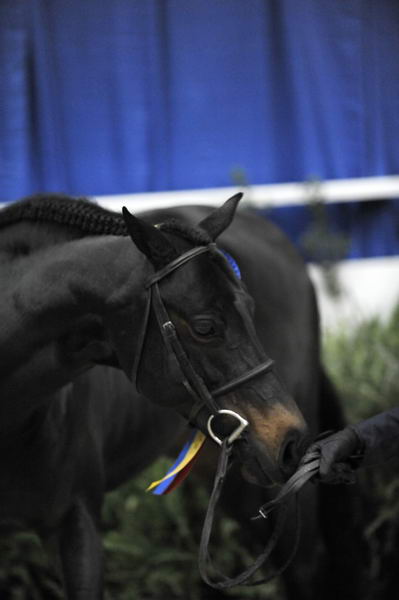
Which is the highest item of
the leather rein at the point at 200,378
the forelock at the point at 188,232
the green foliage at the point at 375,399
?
the forelock at the point at 188,232

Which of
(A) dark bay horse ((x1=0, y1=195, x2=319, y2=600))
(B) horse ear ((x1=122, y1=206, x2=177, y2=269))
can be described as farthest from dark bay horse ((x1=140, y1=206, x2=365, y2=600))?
(B) horse ear ((x1=122, y1=206, x2=177, y2=269))

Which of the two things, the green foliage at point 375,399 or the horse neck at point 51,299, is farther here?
the green foliage at point 375,399

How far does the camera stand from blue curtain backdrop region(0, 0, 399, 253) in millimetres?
4566

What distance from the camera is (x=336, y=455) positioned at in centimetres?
212

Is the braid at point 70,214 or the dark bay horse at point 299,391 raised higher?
the braid at point 70,214

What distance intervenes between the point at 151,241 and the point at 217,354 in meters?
0.31

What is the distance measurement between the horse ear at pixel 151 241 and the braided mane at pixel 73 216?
9cm

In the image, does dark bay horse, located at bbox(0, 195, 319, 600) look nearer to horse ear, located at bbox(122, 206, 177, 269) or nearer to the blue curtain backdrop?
horse ear, located at bbox(122, 206, 177, 269)

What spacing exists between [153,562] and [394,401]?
1.34 meters

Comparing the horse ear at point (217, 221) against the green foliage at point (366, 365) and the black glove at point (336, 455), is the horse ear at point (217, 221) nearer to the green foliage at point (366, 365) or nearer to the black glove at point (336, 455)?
the black glove at point (336, 455)

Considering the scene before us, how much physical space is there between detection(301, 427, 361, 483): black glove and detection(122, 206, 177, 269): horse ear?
58 cm

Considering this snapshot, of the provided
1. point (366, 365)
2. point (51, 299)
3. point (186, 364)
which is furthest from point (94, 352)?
point (366, 365)

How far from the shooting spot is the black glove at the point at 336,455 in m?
2.07

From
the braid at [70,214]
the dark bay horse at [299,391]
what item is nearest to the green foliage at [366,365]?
the dark bay horse at [299,391]
